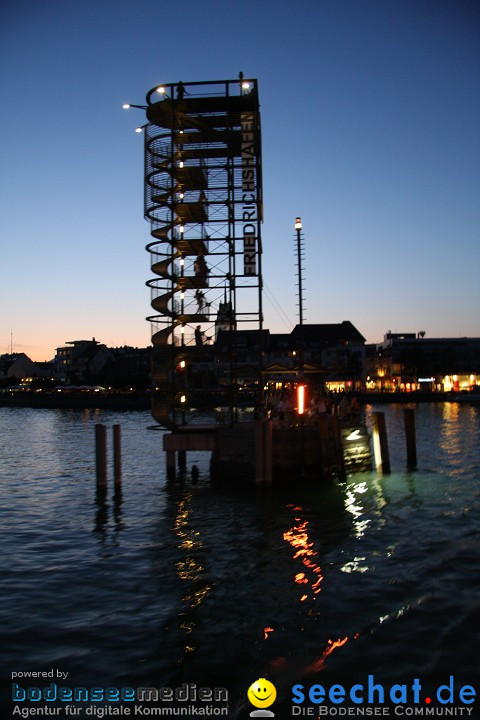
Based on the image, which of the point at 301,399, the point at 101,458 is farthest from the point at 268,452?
the point at 101,458

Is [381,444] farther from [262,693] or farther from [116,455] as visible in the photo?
[262,693]

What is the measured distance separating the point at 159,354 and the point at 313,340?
120396mm

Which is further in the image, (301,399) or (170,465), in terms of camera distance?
(170,465)

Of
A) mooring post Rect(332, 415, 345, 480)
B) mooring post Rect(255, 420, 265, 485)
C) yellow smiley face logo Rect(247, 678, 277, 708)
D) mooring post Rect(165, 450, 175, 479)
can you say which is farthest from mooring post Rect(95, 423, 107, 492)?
yellow smiley face logo Rect(247, 678, 277, 708)

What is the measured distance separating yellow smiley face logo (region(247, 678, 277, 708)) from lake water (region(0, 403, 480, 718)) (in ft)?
0.39

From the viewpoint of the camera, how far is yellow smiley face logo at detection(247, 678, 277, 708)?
30.8 feet

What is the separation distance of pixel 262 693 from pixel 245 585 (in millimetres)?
5039

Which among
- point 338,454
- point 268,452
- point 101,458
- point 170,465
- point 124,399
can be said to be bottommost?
point 170,465

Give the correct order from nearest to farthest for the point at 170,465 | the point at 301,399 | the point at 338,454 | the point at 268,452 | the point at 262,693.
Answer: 1. the point at 262,693
2. the point at 268,452
3. the point at 338,454
4. the point at 301,399
5. the point at 170,465

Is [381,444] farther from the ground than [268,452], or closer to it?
closer to it

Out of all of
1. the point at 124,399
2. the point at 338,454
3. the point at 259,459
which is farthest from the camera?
the point at 124,399

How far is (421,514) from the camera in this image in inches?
859

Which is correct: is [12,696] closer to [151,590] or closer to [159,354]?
[151,590]

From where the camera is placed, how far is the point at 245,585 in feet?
48.0
